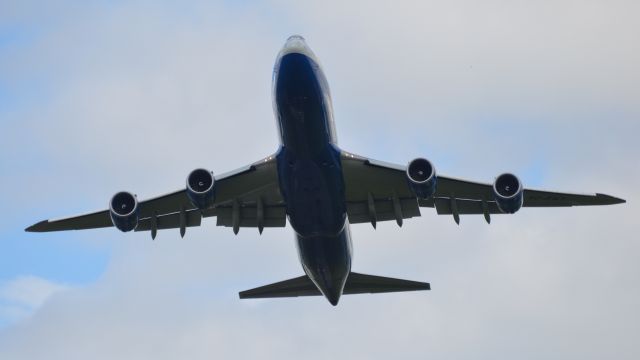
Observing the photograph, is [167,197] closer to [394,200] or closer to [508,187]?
[394,200]

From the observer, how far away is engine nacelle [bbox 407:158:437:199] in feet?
98.0

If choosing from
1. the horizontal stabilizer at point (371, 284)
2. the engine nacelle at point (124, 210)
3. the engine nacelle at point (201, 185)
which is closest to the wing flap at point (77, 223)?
the engine nacelle at point (124, 210)

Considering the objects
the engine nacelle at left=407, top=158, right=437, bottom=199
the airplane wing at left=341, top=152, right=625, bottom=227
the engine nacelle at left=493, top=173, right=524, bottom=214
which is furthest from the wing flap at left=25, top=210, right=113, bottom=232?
the engine nacelle at left=493, top=173, right=524, bottom=214

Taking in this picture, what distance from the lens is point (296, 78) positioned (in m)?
28.3

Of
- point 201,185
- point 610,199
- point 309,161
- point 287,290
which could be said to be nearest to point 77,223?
point 201,185

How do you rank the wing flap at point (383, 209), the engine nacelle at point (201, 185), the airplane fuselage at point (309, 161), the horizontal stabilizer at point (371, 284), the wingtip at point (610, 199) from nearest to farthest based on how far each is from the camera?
the airplane fuselage at point (309, 161), the engine nacelle at point (201, 185), the wingtip at point (610, 199), the wing flap at point (383, 209), the horizontal stabilizer at point (371, 284)

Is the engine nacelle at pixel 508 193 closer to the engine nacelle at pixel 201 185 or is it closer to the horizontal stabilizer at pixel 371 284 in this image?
the horizontal stabilizer at pixel 371 284

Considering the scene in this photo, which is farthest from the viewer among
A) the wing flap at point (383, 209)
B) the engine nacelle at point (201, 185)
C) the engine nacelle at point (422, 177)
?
the wing flap at point (383, 209)

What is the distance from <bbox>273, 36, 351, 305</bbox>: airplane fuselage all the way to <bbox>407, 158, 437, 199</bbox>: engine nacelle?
Result: 219 centimetres

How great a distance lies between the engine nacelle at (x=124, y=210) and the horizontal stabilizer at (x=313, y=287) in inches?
218

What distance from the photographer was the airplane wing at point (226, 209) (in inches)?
1270

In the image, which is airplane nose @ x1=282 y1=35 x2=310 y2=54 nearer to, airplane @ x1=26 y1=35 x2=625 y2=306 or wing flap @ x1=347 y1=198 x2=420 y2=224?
airplane @ x1=26 y1=35 x2=625 y2=306

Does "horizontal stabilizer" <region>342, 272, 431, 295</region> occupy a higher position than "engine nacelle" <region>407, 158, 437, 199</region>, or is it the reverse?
"engine nacelle" <region>407, 158, 437, 199</region>

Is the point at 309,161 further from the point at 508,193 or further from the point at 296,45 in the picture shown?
the point at 508,193
